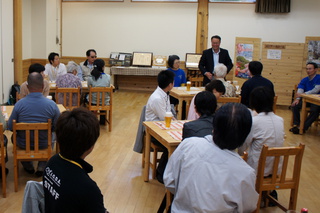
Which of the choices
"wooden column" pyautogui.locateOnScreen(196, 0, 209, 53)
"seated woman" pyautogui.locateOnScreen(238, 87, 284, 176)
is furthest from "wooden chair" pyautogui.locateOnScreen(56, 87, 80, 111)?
"wooden column" pyautogui.locateOnScreen(196, 0, 209, 53)

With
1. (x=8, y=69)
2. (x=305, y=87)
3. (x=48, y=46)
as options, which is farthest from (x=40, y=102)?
(x=48, y=46)

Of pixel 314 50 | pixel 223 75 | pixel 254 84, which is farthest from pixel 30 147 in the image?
pixel 314 50

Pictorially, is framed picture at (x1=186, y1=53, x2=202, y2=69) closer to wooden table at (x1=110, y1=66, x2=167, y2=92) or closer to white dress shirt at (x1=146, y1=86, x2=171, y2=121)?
wooden table at (x1=110, y1=66, x2=167, y2=92)

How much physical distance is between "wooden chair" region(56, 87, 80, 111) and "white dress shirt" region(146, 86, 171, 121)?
5.41 ft

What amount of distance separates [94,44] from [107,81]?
177 inches

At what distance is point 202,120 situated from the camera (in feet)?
9.76

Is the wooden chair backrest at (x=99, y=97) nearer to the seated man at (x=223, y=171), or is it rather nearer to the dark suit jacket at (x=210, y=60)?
the dark suit jacket at (x=210, y=60)

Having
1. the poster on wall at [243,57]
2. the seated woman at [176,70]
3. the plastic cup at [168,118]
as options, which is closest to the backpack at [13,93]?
the seated woman at [176,70]

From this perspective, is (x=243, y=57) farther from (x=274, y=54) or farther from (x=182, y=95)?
(x=182, y=95)

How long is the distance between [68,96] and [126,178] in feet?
6.63

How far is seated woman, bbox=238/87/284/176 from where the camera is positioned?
3.16 metres

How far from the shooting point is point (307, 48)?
8758 mm

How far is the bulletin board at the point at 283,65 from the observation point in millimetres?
8836

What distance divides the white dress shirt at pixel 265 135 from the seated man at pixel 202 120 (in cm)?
42
